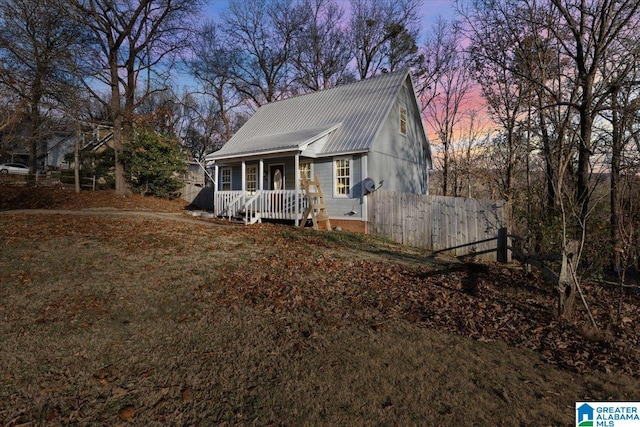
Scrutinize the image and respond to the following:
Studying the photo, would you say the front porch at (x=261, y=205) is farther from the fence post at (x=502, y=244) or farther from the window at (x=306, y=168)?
the fence post at (x=502, y=244)

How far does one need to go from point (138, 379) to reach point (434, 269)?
578 centimetres

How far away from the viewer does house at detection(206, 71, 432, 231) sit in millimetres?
13117

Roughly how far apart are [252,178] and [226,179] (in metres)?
2.25

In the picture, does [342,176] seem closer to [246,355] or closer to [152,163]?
[246,355]

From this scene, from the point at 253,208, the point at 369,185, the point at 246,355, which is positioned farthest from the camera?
the point at 253,208

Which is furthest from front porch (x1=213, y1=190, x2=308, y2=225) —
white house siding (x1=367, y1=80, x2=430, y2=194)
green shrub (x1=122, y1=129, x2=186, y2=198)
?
green shrub (x1=122, y1=129, x2=186, y2=198)

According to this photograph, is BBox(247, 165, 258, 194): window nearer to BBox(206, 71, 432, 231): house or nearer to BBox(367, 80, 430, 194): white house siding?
BBox(206, 71, 432, 231): house

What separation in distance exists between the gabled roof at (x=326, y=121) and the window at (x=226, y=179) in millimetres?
1425

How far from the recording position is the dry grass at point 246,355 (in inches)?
104

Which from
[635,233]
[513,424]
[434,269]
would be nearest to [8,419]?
[513,424]

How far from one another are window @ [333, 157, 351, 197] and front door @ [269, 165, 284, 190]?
332 centimetres

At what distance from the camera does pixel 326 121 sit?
1584 cm

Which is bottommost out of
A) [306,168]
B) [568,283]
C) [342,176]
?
[568,283]

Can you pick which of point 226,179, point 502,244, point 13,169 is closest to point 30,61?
point 226,179
